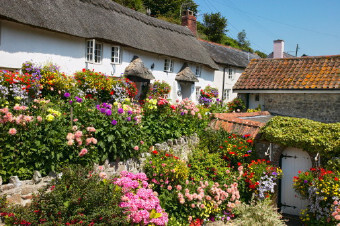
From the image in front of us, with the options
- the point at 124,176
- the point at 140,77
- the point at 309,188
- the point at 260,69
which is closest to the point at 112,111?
the point at 124,176

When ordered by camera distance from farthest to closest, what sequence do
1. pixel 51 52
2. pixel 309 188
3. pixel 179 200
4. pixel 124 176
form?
1. pixel 51 52
2. pixel 309 188
3. pixel 179 200
4. pixel 124 176

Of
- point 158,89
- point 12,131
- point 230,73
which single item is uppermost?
point 230,73

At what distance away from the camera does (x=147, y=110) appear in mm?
9219

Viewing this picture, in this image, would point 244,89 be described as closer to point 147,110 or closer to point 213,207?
point 147,110

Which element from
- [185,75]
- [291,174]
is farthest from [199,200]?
[185,75]

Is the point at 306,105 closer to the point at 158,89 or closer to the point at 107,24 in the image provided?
the point at 158,89

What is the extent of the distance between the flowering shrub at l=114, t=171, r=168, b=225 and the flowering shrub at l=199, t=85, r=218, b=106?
15.5 meters

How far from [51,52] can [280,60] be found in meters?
12.4

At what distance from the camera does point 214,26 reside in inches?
1618

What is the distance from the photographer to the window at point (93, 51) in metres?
14.0

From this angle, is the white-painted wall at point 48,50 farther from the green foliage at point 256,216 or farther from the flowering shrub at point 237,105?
the green foliage at point 256,216

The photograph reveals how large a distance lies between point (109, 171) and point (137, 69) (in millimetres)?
9963

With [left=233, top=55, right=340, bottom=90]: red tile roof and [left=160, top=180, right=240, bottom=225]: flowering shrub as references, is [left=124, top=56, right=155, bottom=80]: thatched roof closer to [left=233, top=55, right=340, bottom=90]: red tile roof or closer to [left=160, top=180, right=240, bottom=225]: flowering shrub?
[left=233, top=55, right=340, bottom=90]: red tile roof

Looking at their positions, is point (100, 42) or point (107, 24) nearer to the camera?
point (100, 42)
